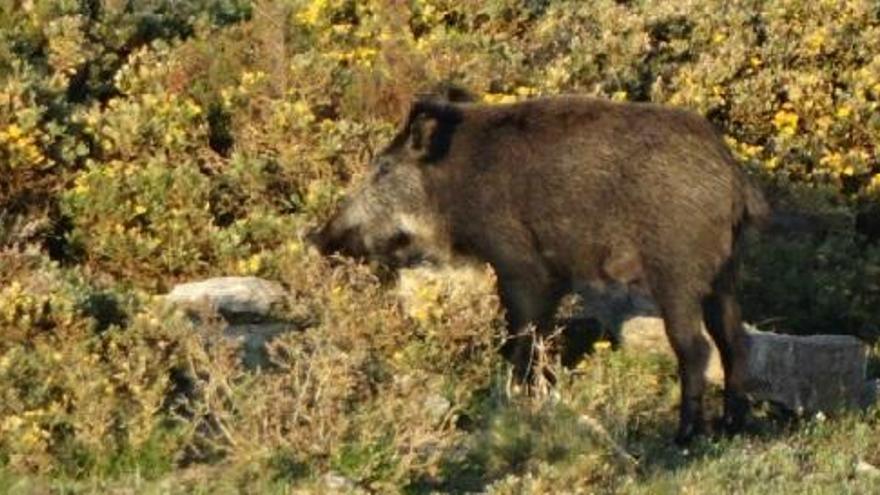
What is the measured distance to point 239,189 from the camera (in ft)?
42.0

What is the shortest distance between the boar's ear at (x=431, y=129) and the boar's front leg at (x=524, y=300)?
3.09ft

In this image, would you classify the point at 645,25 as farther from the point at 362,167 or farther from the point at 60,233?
the point at 60,233

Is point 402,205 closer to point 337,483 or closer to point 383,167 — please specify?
point 383,167

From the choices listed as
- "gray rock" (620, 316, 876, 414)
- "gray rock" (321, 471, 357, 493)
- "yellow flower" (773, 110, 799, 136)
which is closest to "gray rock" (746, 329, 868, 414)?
"gray rock" (620, 316, 876, 414)

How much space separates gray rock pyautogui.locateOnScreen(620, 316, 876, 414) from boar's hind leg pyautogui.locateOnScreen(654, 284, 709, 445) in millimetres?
615

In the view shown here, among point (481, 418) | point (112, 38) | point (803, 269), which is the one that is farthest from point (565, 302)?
point (112, 38)

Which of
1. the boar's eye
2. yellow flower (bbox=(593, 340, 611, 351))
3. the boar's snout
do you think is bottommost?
yellow flower (bbox=(593, 340, 611, 351))

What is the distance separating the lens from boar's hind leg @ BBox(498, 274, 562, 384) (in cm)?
1038

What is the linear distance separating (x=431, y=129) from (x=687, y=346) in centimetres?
211

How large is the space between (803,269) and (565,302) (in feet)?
8.31

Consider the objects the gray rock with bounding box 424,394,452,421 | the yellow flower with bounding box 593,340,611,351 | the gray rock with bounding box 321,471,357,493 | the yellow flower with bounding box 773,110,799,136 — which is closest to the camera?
the gray rock with bounding box 321,471,357,493

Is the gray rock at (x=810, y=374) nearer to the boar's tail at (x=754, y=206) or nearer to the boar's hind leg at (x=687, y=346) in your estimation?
the boar's hind leg at (x=687, y=346)

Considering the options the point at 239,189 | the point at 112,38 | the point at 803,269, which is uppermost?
the point at 112,38

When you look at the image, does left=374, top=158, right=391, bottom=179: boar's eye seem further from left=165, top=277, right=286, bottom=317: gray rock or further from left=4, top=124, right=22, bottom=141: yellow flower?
left=4, top=124, right=22, bottom=141: yellow flower
